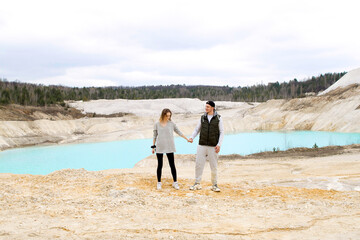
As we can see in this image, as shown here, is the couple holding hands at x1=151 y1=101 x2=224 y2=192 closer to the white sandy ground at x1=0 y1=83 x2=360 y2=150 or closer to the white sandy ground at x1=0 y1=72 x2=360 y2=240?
the white sandy ground at x1=0 y1=72 x2=360 y2=240

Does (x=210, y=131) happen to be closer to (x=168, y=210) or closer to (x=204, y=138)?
(x=204, y=138)

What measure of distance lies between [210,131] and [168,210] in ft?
6.70

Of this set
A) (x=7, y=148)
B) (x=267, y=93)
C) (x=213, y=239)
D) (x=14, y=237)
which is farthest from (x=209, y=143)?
(x=267, y=93)

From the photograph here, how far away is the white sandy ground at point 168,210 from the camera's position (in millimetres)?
4785

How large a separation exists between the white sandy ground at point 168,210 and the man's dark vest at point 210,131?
1.13 metres

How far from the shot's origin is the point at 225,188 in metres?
7.87

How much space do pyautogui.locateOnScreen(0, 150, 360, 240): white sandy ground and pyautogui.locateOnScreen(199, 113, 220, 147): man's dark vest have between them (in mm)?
1128

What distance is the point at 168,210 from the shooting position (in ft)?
19.6

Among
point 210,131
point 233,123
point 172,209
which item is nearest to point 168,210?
point 172,209

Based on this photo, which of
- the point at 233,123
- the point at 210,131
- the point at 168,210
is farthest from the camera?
the point at 233,123

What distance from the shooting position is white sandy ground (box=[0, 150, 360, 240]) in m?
4.79

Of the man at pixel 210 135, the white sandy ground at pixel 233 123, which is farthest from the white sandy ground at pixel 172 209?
the white sandy ground at pixel 233 123

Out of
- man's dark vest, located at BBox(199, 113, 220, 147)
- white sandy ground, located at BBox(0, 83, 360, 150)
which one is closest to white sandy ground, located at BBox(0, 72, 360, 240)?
man's dark vest, located at BBox(199, 113, 220, 147)

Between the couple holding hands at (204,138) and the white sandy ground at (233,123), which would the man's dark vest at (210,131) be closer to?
the couple holding hands at (204,138)
